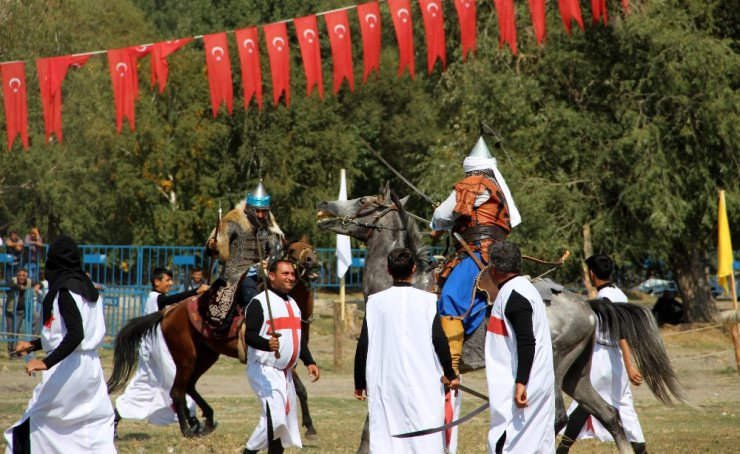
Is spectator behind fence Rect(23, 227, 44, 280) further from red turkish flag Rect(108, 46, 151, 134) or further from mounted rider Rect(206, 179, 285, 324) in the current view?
mounted rider Rect(206, 179, 285, 324)

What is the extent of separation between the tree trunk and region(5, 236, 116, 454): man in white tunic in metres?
19.2

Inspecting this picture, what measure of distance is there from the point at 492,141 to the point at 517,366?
1740 centimetres

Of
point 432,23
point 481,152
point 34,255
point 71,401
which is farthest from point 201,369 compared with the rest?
point 34,255

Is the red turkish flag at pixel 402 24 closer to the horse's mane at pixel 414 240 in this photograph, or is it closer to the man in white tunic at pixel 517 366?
the horse's mane at pixel 414 240

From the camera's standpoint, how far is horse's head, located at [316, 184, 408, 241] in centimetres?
1020

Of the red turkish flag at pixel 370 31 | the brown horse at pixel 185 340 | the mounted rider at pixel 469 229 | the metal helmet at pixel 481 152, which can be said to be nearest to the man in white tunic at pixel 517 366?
the mounted rider at pixel 469 229

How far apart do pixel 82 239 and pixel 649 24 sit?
19666 mm

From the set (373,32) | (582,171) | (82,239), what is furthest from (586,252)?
(82,239)

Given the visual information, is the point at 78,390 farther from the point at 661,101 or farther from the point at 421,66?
the point at 421,66

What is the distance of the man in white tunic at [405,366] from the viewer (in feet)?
23.9

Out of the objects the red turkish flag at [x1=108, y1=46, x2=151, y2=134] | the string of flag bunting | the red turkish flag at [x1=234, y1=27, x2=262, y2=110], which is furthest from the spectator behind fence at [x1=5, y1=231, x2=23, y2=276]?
the red turkish flag at [x1=234, y1=27, x2=262, y2=110]

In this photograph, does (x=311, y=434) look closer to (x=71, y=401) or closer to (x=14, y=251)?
(x=71, y=401)

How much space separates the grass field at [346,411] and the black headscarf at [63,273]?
9.79ft

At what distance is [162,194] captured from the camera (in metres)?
36.0
